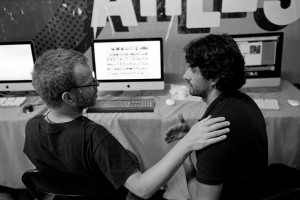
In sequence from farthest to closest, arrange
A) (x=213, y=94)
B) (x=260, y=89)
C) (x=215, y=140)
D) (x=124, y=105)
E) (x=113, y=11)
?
(x=113, y=11)
(x=260, y=89)
(x=124, y=105)
(x=213, y=94)
(x=215, y=140)

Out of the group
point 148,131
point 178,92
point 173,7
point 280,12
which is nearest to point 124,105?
point 148,131

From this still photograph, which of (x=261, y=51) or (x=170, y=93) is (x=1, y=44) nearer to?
(x=170, y=93)

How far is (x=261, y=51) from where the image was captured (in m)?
2.36

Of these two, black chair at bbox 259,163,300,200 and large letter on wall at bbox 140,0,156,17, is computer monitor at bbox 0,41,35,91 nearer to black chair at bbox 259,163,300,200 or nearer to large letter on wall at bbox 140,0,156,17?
large letter on wall at bbox 140,0,156,17

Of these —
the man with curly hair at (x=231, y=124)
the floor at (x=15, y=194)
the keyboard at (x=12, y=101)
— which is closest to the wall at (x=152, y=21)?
the keyboard at (x=12, y=101)

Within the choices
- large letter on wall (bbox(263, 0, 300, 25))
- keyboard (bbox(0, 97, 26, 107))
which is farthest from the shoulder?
large letter on wall (bbox(263, 0, 300, 25))

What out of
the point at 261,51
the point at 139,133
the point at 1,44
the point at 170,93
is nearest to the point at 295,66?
the point at 261,51

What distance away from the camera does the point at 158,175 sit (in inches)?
43.5

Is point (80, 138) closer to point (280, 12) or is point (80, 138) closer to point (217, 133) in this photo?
point (217, 133)

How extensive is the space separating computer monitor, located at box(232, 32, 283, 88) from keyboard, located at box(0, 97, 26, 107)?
5.70 ft

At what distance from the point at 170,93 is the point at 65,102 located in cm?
139

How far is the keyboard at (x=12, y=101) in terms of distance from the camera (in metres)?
2.39

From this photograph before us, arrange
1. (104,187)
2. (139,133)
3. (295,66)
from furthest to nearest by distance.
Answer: (295,66) → (139,133) → (104,187)

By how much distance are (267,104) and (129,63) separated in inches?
42.5
